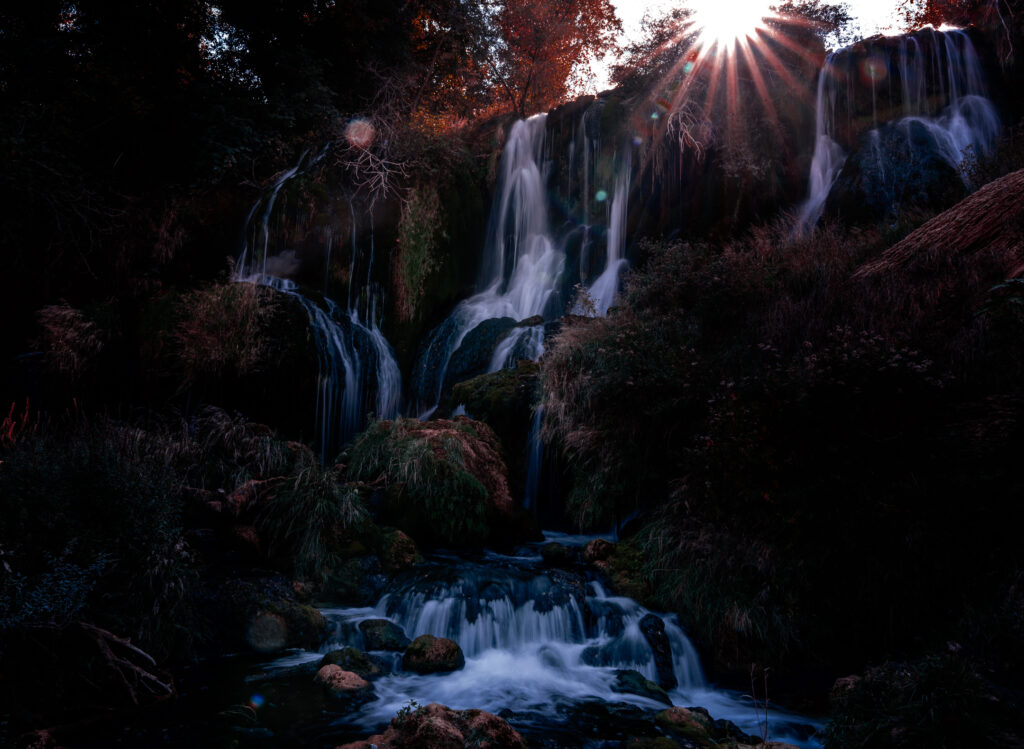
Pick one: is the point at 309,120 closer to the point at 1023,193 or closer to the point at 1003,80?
the point at 1023,193

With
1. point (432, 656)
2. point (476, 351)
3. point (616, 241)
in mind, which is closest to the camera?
point (432, 656)

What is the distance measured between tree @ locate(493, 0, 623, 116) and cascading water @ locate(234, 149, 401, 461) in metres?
12.2

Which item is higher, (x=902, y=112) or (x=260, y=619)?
(x=902, y=112)

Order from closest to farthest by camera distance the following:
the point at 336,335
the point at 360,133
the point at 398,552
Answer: the point at 398,552 → the point at 336,335 → the point at 360,133

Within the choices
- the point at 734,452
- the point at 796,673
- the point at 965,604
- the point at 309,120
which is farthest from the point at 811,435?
the point at 309,120

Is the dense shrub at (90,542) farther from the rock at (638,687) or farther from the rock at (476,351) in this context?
the rock at (476,351)

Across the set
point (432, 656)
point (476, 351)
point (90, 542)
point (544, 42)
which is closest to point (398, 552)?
point (432, 656)

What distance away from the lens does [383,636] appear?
504 centimetres

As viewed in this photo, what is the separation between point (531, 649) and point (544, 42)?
22.7 m

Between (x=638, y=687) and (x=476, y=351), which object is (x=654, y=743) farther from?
(x=476, y=351)

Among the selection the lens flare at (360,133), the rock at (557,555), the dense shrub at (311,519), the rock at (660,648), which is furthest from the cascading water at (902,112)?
the dense shrub at (311,519)

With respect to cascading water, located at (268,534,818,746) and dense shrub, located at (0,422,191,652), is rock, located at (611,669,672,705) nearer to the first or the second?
cascading water, located at (268,534,818,746)

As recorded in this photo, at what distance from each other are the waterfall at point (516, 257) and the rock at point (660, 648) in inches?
322

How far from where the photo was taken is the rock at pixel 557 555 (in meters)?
6.65
